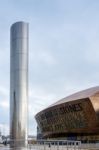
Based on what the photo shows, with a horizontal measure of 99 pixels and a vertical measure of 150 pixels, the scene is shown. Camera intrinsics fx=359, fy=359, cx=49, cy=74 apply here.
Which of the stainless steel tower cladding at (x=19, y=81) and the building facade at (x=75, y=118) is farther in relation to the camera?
the stainless steel tower cladding at (x=19, y=81)

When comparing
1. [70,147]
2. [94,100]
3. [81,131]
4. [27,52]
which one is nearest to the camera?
[70,147]

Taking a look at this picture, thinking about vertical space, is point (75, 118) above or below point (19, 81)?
below

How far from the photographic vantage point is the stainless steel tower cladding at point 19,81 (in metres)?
56.4

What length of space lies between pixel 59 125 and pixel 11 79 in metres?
11.3

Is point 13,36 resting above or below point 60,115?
above

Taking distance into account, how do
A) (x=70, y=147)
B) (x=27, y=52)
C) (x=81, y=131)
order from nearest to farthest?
(x=70, y=147), (x=81, y=131), (x=27, y=52)

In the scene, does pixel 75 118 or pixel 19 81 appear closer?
pixel 75 118

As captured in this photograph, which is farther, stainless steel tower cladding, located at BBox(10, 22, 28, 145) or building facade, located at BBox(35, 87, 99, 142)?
stainless steel tower cladding, located at BBox(10, 22, 28, 145)

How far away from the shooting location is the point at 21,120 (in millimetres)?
56375

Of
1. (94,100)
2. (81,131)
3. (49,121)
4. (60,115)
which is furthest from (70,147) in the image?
(49,121)

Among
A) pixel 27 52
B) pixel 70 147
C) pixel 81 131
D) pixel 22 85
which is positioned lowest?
pixel 70 147

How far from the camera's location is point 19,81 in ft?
187

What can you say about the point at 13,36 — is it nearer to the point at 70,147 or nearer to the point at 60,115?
the point at 60,115

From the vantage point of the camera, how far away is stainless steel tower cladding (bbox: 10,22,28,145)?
5638 cm
